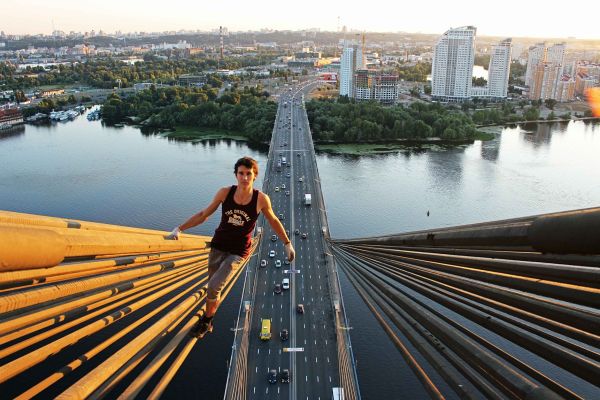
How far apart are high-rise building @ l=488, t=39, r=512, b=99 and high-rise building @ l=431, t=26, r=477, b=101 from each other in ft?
4.30

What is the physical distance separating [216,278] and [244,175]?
0.29 meters

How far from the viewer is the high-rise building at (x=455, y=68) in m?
29.2

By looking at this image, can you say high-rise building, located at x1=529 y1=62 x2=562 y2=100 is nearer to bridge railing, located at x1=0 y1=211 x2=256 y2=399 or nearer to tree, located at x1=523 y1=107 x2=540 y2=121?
tree, located at x1=523 y1=107 x2=540 y2=121

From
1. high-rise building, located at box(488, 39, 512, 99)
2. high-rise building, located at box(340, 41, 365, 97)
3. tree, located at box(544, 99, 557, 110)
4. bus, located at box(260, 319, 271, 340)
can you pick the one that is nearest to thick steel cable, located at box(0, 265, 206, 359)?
bus, located at box(260, 319, 271, 340)

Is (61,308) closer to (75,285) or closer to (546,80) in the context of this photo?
(75,285)

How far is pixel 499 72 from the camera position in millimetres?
29266

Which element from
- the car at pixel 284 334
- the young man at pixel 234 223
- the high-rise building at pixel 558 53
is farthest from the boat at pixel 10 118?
the high-rise building at pixel 558 53

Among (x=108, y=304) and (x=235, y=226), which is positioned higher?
(x=235, y=226)

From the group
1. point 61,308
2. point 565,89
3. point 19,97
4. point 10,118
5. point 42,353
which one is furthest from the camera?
point 565,89

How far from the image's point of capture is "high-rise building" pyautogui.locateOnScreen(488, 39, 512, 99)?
2916 centimetres

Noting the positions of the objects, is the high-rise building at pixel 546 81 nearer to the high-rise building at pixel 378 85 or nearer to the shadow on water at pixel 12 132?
the high-rise building at pixel 378 85

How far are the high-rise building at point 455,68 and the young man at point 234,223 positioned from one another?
97.3 feet

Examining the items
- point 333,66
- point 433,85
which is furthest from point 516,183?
point 333,66

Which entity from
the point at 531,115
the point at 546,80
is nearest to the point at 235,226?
the point at 531,115
